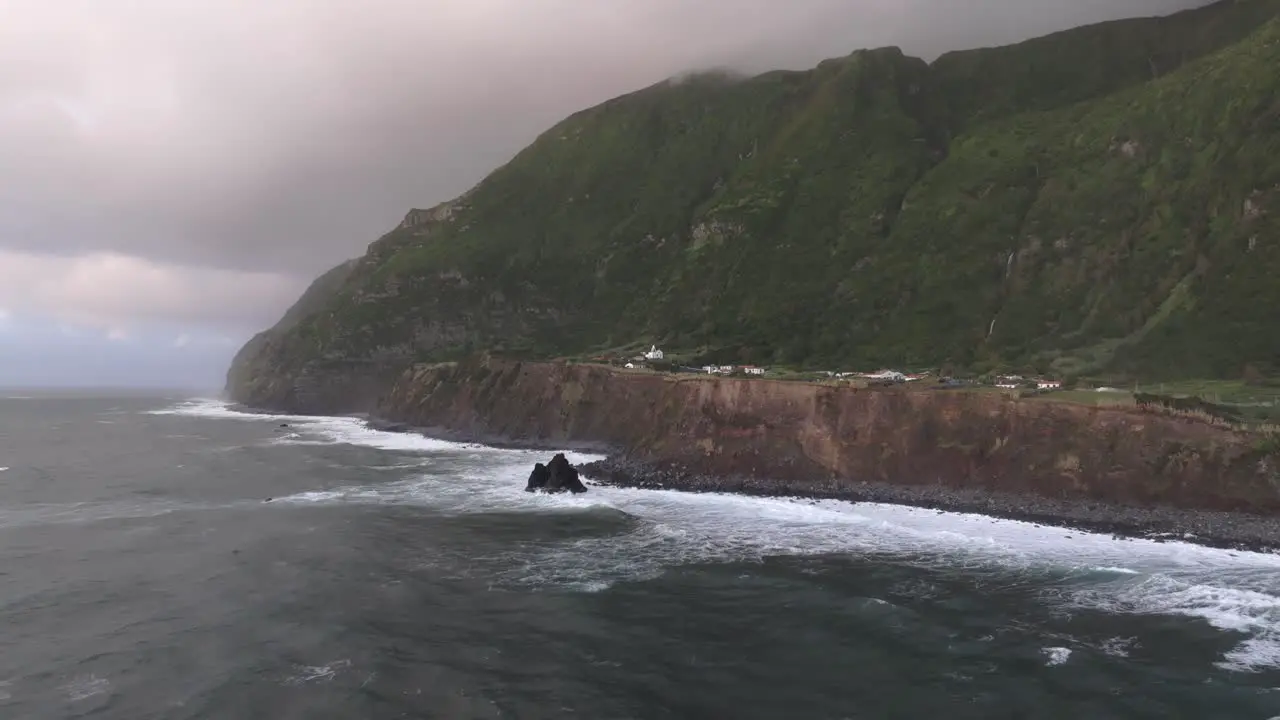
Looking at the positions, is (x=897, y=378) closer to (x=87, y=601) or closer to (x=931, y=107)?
(x=87, y=601)

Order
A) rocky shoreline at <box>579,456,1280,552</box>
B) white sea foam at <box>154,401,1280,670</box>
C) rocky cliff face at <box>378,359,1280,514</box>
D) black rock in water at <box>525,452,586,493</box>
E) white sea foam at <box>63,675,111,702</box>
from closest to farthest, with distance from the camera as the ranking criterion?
white sea foam at <box>63,675,111,702</box> < white sea foam at <box>154,401,1280,670</box> < rocky shoreline at <box>579,456,1280,552</box> < rocky cliff face at <box>378,359,1280,514</box> < black rock in water at <box>525,452,586,493</box>

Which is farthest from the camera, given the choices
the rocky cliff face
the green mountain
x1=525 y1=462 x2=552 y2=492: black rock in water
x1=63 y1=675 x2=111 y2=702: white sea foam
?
the green mountain

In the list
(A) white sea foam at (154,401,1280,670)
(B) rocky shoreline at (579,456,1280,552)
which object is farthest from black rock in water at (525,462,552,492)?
(B) rocky shoreline at (579,456,1280,552)

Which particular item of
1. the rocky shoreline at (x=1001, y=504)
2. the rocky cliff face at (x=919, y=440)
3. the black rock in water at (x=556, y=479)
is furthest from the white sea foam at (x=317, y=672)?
the rocky cliff face at (x=919, y=440)

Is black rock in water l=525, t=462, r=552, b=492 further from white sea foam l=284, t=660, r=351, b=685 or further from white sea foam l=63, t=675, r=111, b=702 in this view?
white sea foam l=63, t=675, r=111, b=702

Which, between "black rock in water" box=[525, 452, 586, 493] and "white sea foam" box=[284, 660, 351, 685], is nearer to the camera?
"white sea foam" box=[284, 660, 351, 685]

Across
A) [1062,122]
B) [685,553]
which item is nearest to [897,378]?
[685,553]
